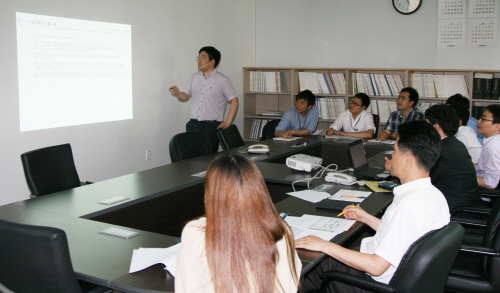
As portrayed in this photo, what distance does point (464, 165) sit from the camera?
3293mm

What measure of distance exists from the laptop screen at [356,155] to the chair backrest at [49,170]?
80.8 inches

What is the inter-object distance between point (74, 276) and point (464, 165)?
2579 millimetres

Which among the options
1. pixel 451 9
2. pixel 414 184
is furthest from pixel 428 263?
pixel 451 9

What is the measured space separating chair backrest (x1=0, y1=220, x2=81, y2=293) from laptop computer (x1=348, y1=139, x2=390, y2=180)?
7.11 feet

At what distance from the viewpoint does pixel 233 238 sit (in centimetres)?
149

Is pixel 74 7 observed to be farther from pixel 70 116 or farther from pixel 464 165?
pixel 464 165

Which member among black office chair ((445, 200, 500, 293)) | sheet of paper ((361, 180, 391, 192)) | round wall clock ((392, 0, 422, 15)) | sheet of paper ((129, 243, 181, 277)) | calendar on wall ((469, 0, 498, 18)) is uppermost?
round wall clock ((392, 0, 422, 15))

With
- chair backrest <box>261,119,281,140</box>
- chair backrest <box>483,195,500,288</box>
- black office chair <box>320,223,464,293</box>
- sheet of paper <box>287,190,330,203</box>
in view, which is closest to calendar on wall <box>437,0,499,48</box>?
chair backrest <box>261,119,281,140</box>

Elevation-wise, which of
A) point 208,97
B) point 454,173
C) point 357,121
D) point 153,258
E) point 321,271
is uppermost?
point 208,97

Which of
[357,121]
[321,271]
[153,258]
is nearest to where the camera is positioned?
[153,258]

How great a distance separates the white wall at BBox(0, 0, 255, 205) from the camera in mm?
4660

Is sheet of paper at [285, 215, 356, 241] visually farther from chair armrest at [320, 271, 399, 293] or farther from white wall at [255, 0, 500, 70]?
white wall at [255, 0, 500, 70]

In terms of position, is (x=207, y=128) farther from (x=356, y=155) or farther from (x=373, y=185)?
(x=373, y=185)

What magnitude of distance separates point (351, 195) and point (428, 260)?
4.07 ft
